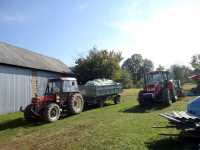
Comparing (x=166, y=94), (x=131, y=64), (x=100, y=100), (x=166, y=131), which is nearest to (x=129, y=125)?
(x=166, y=131)

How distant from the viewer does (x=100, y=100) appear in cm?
1528

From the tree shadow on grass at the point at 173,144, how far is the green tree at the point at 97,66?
1850cm

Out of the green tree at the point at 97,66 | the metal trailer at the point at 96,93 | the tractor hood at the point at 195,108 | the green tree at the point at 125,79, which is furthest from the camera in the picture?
Answer: the green tree at the point at 125,79

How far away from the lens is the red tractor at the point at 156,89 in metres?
13.3

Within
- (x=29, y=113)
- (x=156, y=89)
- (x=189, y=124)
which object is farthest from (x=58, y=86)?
(x=189, y=124)

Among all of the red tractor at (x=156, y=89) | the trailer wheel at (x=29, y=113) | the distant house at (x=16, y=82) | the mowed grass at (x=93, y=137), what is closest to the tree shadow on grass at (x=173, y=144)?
the mowed grass at (x=93, y=137)

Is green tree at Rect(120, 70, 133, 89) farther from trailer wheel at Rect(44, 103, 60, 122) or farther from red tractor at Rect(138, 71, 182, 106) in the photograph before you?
trailer wheel at Rect(44, 103, 60, 122)

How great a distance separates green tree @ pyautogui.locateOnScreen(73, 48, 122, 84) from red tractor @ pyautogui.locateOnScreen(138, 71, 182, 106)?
10912mm

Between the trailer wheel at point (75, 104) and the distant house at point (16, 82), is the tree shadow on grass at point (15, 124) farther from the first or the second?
the distant house at point (16, 82)

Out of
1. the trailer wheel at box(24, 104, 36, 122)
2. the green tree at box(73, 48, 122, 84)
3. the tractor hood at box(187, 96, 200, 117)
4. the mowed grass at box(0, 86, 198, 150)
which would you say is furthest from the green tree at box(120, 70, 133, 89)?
the tractor hood at box(187, 96, 200, 117)

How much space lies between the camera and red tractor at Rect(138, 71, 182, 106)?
13.3m

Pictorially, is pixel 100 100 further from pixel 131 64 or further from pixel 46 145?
pixel 131 64

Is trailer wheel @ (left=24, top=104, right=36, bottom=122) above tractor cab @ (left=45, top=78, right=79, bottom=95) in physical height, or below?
below

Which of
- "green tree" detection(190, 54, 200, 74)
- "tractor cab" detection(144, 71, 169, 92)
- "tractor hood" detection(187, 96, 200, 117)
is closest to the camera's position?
"tractor hood" detection(187, 96, 200, 117)
